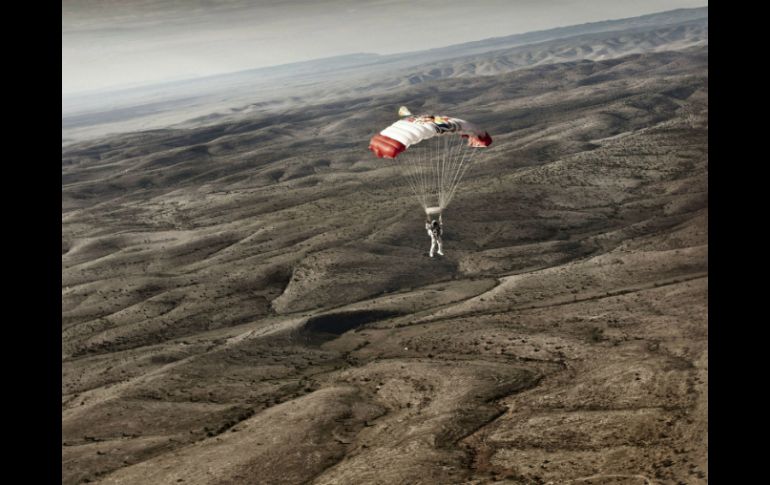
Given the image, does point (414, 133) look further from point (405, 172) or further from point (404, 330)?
point (405, 172)

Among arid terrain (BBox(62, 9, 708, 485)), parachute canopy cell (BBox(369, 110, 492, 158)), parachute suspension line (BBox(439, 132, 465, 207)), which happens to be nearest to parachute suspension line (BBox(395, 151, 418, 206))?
arid terrain (BBox(62, 9, 708, 485))

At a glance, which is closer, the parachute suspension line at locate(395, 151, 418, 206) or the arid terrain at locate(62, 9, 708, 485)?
the arid terrain at locate(62, 9, 708, 485)

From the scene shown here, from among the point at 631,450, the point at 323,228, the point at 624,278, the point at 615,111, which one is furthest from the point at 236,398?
the point at 615,111

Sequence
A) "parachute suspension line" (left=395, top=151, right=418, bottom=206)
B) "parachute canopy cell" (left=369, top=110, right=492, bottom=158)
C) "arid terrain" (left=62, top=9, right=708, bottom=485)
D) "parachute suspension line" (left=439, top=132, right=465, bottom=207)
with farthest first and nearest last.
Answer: "parachute suspension line" (left=395, top=151, right=418, bottom=206) → "parachute suspension line" (left=439, top=132, right=465, bottom=207) → "parachute canopy cell" (left=369, top=110, right=492, bottom=158) → "arid terrain" (left=62, top=9, right=708, bottom=485)

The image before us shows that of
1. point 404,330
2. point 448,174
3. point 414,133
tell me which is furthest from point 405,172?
point 414,133

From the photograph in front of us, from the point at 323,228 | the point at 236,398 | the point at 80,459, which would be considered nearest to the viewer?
the point at 80,459

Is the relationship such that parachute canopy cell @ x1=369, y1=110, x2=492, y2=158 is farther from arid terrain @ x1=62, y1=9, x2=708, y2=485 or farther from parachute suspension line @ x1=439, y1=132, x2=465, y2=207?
arid terrain @ x1=62, y1=9, x2=708, y2=485

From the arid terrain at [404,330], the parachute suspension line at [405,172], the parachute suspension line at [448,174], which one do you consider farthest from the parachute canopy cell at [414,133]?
the parachute suspension line at [405,172]

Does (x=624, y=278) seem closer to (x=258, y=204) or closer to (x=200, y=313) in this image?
(x=200, y=313)
